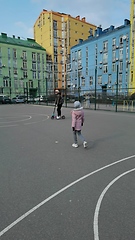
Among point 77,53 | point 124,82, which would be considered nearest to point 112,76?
point 124,82

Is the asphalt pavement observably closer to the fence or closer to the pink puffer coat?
the pink puffer coat

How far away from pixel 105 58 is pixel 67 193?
1562 inches

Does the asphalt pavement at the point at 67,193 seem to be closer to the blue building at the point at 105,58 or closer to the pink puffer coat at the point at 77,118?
the pink puffer coat at the point at 77,118

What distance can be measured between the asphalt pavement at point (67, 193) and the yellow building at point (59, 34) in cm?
4895

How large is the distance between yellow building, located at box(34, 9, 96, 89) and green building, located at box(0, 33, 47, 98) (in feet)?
14.7

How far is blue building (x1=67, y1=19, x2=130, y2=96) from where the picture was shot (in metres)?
33.4

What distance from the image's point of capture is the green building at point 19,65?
4472 centimetres

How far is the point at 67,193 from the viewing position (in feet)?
9.46

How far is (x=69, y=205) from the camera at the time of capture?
2.56 m

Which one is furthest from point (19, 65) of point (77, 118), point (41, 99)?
point (77, 118)

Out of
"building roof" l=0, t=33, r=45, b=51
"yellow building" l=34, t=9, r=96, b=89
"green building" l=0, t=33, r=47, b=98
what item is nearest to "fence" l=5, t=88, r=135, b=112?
→ "green building" l=0, t=33, r=47, b=98

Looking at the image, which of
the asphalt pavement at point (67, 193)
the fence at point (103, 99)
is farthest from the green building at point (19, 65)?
the asphalt pavement at point (67, 193)

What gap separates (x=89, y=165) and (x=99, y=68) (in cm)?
3898

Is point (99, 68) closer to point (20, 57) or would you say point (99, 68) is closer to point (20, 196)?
point (20, 57)
